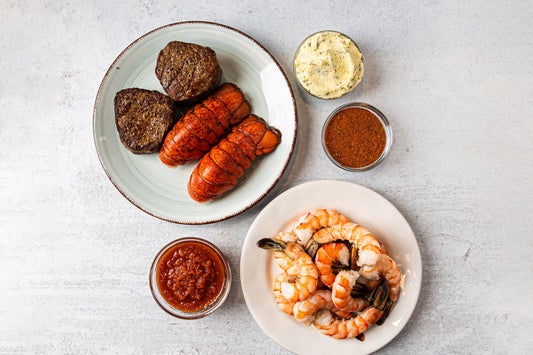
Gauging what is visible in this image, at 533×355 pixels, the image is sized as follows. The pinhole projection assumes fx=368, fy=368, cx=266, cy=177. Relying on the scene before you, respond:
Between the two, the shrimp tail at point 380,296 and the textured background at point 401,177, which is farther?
the textured background at point 401,177

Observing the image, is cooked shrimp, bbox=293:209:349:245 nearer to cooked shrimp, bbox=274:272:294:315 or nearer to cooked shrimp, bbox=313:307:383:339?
cooked shrimp, bbox=274:272:294:315

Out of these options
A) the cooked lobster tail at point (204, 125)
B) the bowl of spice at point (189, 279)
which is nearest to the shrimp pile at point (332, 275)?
the bowl of spice at point (189, 279)

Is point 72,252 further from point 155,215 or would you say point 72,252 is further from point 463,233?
point 463,233

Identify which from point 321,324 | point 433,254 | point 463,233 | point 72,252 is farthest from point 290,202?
point 72,252

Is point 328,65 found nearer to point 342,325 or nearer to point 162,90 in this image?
point 162,90

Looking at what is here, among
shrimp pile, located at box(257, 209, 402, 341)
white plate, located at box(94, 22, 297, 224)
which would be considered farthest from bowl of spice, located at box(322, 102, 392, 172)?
shrimp pile, located at box(257, 209, 402, 341)

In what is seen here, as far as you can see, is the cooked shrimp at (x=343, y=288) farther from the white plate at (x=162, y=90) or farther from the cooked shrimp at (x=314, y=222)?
the white plate at (x=162, y=90)
